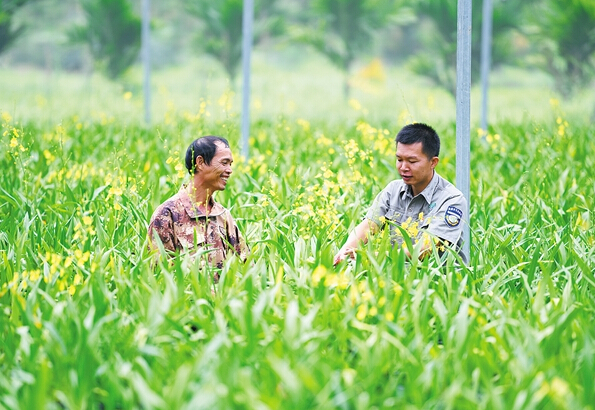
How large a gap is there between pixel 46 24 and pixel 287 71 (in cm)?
673

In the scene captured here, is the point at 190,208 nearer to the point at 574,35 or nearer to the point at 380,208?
the point at 380,208

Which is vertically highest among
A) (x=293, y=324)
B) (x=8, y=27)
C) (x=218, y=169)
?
(x=8, y=27)

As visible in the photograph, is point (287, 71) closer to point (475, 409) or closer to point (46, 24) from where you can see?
point (46, 24)

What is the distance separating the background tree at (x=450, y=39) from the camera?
59.2 ft

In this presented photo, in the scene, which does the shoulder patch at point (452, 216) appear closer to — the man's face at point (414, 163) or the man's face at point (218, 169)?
the man's face at point (414, 163)

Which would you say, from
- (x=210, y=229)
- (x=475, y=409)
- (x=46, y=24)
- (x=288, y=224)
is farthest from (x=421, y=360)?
(x=46, y=24)

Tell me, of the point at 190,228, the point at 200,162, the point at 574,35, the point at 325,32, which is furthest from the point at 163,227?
the point at 325,32

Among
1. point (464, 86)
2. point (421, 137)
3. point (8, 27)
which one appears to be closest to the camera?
point (421, 137)

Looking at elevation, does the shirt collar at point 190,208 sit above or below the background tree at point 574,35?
below

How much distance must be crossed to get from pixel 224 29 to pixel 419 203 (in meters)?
15.1

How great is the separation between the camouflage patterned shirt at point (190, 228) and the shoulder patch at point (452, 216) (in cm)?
89

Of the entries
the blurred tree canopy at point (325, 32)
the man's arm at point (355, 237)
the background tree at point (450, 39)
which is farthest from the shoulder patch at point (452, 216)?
the background tree at point (450, 39)

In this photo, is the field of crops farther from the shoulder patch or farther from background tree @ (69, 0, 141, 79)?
background tree @ (69, 0, 141, 79)

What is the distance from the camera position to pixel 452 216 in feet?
11.7
